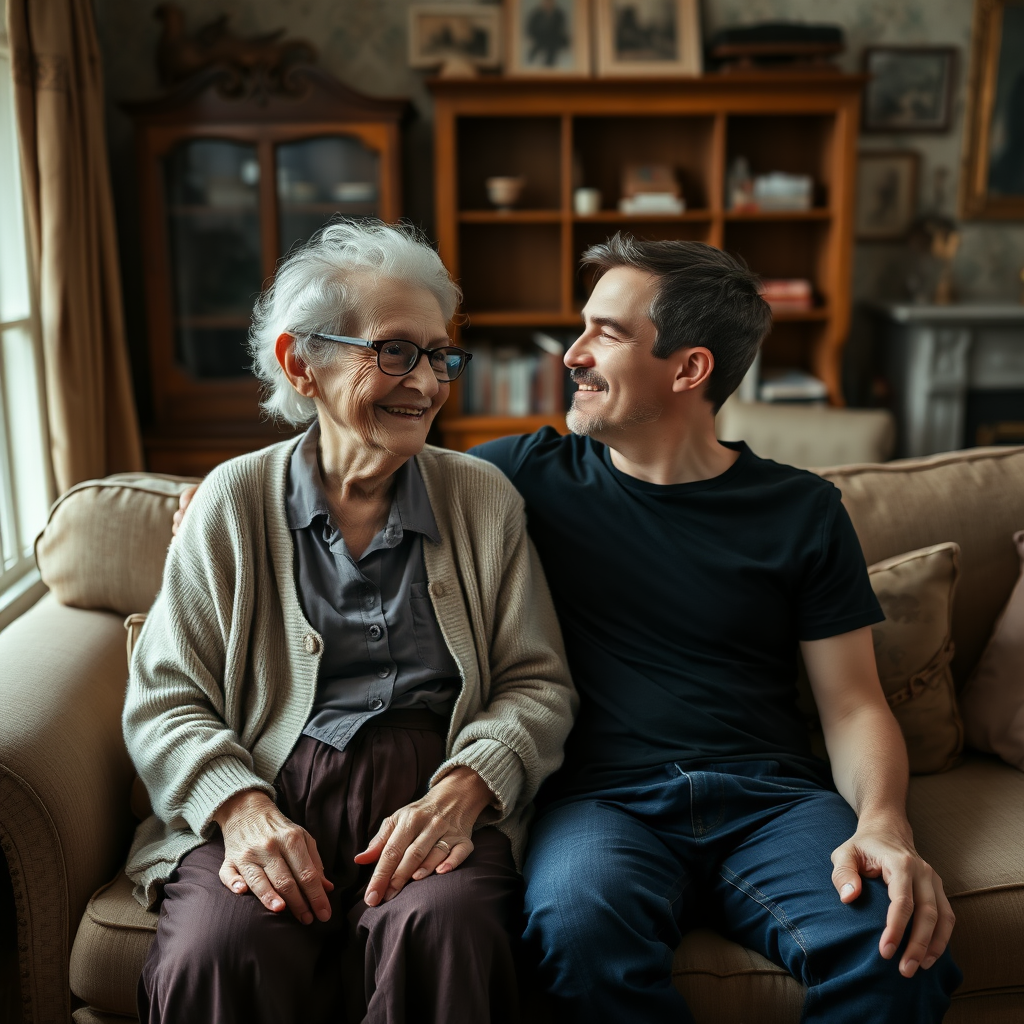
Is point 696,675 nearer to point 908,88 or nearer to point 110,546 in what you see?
point 110,546

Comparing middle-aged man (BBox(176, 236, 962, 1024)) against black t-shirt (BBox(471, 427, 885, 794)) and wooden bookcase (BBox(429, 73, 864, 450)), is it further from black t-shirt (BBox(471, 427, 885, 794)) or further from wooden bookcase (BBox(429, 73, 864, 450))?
wooden bookcase (BBox(429, 73, 864, 450))

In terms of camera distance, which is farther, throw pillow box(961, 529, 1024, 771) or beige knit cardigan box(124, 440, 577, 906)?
throw pillow box(961, 529, 1024, 771)

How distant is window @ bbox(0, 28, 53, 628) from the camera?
265 cm

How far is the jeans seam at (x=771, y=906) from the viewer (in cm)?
123

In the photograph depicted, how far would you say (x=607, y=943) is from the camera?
3.95ft

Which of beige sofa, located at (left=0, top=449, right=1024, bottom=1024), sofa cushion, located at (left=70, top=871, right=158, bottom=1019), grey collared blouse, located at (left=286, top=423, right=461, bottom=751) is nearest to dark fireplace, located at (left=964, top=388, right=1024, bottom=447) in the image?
beige sofa, located at (left=0, top=449, right=1024, bottom=1024)

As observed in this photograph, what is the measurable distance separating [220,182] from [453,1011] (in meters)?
3.08

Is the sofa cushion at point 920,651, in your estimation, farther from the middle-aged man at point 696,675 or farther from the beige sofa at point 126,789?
the middle-aged man at point 696,675

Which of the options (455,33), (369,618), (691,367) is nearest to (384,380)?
(369,618)

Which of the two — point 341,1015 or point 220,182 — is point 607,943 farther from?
point 220,182

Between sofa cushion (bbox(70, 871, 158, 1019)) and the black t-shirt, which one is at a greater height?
the black t-shirt

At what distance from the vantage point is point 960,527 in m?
1.83

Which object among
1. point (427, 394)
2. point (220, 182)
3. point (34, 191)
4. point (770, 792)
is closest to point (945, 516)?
point (770, 792)

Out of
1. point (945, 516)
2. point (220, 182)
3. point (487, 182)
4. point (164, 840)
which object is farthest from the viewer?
point (487, 182)
